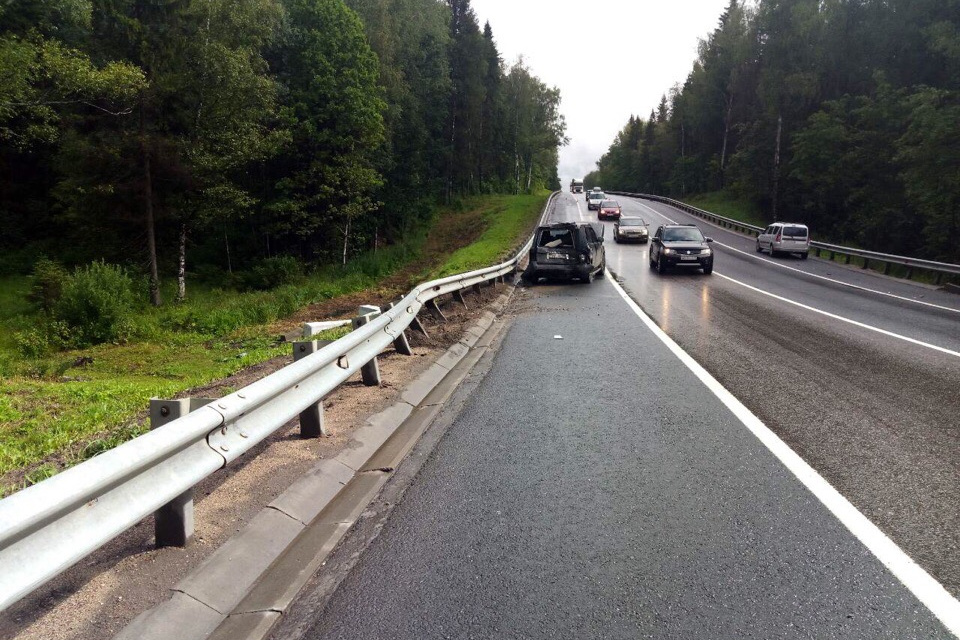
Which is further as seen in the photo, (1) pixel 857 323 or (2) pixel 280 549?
(1) pixel 857 323

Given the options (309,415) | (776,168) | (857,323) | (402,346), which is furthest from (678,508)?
(776,168)

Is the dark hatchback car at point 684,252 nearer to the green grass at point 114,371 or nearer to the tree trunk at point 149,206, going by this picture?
the green grass at point 114,371

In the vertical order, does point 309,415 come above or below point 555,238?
below

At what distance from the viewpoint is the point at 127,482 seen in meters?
3.02

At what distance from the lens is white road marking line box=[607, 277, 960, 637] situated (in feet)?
10.2

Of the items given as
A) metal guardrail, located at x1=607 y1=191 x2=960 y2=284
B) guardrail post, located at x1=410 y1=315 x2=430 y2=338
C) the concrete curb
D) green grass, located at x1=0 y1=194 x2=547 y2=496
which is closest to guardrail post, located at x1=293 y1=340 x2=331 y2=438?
the concrete curb

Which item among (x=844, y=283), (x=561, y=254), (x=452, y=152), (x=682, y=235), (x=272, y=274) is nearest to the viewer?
(x=561, y=254)

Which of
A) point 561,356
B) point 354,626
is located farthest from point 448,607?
point 561,356

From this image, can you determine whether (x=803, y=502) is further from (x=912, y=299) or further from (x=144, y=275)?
(x=144, y=275)

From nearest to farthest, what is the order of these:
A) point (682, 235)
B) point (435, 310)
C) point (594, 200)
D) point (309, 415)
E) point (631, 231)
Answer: point (309, 415), point (435, 310), point (682, 235), point (631, 231), point (594, 200)

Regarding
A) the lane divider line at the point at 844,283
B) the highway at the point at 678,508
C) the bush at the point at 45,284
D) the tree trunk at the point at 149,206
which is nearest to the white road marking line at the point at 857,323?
the highway at the point at 678,508

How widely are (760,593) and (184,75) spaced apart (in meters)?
30.8

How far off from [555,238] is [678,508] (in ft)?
55.6

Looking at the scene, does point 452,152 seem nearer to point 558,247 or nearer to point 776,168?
point 776,168
